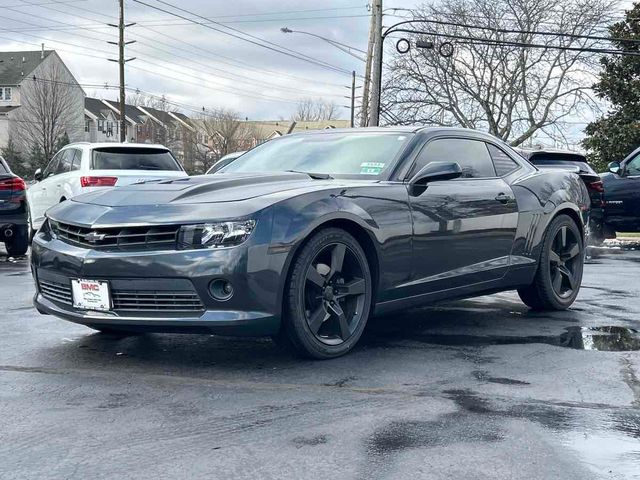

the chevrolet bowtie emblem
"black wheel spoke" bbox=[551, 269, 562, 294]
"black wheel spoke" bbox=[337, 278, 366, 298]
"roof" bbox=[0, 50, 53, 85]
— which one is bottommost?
"black wheel spoke" bbox=[551, 269, 562, 294]

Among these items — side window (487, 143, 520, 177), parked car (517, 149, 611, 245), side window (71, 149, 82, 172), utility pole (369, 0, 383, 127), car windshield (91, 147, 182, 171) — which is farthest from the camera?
utility pole (369, 0, 383, 127)

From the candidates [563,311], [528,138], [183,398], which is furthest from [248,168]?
[528,138]

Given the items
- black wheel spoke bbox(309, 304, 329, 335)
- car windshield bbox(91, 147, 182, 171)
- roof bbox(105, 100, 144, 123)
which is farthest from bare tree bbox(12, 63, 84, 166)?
black wheel spoke bbox(309, 304, 329, 335)

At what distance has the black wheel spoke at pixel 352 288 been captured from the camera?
4.98m

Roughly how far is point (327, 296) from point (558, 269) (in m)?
2.78

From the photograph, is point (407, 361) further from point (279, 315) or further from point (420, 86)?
point (420, 86)

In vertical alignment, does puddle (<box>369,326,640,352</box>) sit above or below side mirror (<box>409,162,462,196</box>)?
below

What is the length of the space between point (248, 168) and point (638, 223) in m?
9.95

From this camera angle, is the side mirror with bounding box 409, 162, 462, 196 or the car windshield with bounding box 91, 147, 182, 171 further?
the car windshield with bounding box 91, 147, 182, 171

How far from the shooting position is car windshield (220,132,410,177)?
5668 millimetres

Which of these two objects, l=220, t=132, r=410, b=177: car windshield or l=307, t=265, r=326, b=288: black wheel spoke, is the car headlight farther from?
l=220, t=132, r=410, b=177: car windshield

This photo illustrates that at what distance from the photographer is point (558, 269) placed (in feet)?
22.6

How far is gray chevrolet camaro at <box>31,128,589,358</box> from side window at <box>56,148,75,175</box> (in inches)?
300

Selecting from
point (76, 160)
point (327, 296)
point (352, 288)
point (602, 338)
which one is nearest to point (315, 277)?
point (327, 296)
